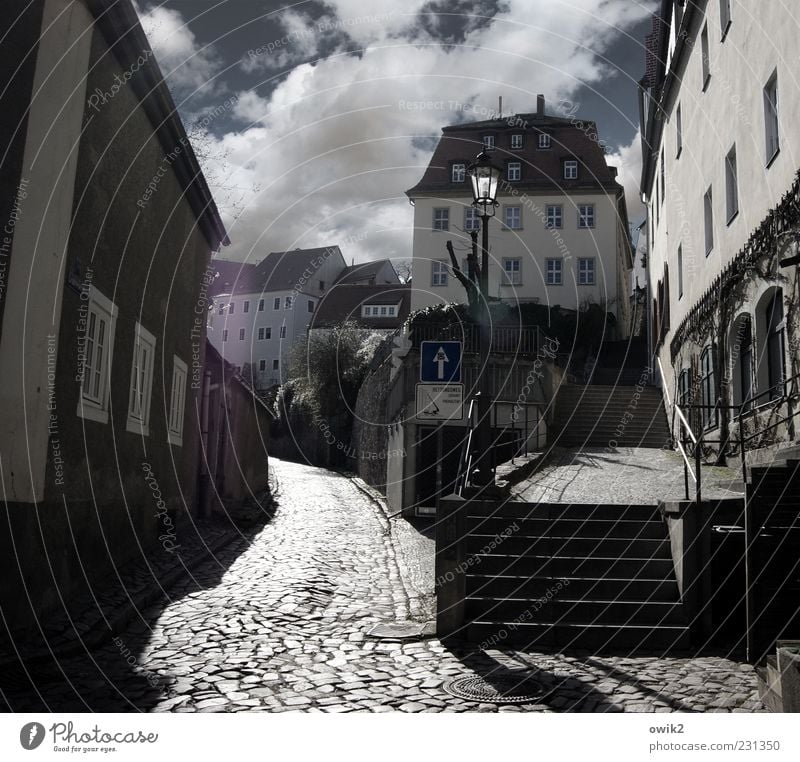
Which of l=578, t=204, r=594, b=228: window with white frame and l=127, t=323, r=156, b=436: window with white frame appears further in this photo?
l=578, t=204, r=594, b=228: window with white frame

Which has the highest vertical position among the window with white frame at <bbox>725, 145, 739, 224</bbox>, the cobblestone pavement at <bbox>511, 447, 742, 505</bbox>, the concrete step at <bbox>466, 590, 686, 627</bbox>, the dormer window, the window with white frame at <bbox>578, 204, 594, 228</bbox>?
the window with white frame at <bbox>578, 204, 594, 228</bbox>

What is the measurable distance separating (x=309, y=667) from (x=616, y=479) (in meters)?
8.88

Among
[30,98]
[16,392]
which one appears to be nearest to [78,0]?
[30,98]

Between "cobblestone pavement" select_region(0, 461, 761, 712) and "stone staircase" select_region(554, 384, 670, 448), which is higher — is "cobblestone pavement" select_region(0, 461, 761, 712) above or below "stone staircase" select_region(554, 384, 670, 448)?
below

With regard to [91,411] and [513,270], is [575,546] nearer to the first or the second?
[91,411]

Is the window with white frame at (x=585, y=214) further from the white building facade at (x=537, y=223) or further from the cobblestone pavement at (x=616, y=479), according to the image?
the cobblestone pavement at (x=616, y=479)

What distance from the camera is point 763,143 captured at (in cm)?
1270

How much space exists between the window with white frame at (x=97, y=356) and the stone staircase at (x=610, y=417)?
12.4m

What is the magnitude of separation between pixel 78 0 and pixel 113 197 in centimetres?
214

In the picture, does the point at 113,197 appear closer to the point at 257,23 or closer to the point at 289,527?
the point at 257,23

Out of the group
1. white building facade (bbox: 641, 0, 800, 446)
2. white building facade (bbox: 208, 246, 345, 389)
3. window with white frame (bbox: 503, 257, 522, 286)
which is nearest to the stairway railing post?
white building facade (bbox: 641, 0, 800, 446)

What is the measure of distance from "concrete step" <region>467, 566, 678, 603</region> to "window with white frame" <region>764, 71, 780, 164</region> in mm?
7150

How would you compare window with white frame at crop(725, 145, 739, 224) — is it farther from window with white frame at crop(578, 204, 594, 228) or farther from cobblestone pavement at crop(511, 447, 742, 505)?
window with white frame at crop(578, 204, 594, 228)

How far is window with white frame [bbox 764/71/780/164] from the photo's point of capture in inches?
490
